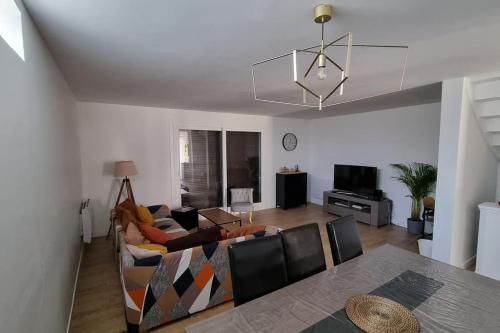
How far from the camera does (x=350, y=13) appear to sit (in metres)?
Result: 1.39

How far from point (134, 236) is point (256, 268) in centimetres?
164

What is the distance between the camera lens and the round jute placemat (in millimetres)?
1143

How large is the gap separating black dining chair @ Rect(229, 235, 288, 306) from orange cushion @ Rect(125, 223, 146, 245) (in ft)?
4.90

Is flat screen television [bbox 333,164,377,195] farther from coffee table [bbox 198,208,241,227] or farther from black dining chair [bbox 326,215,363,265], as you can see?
black dining chair [bbox 326,215,363,265]

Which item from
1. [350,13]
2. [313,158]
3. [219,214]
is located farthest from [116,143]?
[313,158]

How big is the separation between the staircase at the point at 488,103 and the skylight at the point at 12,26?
154 inches

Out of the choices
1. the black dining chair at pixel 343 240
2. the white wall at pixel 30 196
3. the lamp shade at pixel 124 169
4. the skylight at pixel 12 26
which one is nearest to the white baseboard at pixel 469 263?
the black dining chair at pixel 343 240

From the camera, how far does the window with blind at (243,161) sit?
18.4 ft

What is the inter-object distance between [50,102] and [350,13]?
2275 mm

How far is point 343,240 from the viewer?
1959mm

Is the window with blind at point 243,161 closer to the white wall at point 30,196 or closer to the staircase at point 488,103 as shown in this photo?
the white wall at point 30,196

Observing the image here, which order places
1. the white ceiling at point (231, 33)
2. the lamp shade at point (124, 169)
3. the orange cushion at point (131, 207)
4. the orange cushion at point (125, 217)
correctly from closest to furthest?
the white ceiling at point (231, 33)
the orange cushion at point (125, 217)
the orange cushion at point (131, 207)
the lamp shade at point (124, 169)

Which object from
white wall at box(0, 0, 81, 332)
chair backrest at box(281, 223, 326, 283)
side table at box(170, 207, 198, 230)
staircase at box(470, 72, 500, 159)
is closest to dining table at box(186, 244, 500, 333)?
chair backrest at box(281, 223, 326, 283)

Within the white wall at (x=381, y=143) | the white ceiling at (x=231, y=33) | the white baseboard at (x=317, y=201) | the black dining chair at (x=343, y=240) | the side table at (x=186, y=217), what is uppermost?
the white ceiling at (x=231, y=33)
